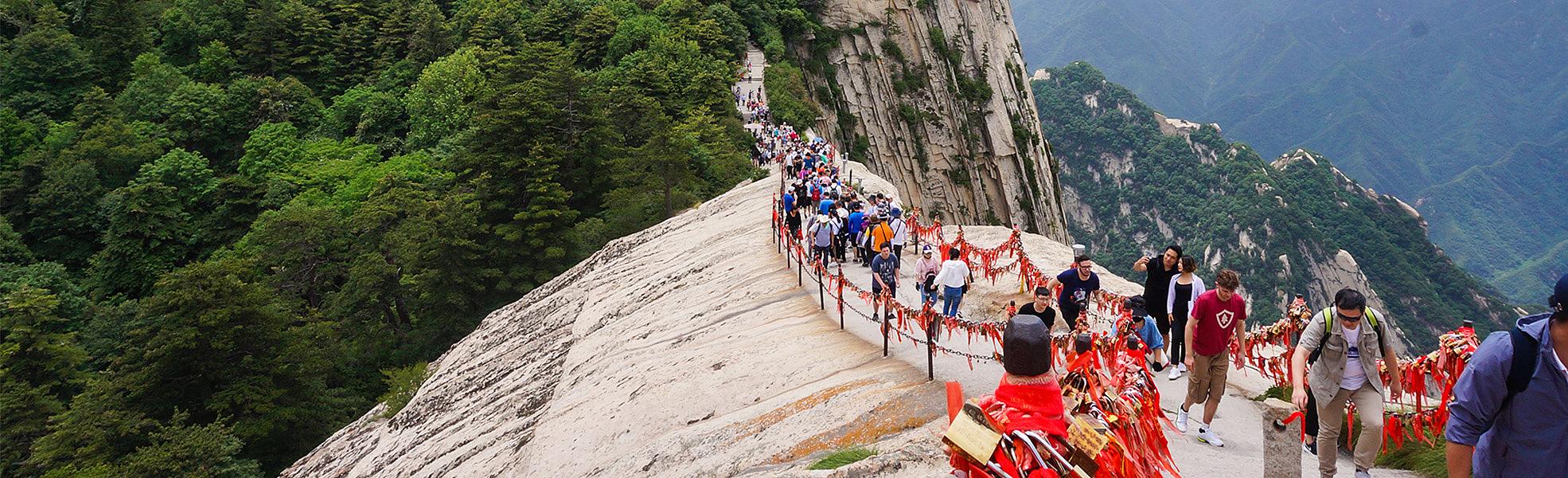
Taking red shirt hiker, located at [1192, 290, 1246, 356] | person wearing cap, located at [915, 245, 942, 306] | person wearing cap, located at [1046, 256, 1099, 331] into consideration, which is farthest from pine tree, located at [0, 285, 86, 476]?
red shirt hiker, located at [1192, 290, 1246, 356]

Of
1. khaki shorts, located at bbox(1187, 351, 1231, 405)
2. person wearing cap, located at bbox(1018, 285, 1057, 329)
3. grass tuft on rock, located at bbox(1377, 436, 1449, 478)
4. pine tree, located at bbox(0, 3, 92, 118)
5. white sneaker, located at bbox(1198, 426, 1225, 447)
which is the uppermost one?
pine tree, located at bbox(0, 3, 92, 118)

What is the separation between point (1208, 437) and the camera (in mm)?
7625

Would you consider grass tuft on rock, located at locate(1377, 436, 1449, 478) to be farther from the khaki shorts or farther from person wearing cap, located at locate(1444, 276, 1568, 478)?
person wearing cap, located at locate(1444, 276, 1568, 478)

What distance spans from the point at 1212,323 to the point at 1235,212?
8902 centimetres

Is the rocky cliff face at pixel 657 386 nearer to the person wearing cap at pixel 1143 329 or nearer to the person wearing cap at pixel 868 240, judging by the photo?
the person wearing cap at pixel 868 240

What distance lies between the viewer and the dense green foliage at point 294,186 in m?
28.9

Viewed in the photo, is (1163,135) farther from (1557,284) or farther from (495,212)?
(1557,284)

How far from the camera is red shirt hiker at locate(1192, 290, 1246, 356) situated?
24.4ft

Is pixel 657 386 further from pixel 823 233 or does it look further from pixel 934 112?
pixel 934 112

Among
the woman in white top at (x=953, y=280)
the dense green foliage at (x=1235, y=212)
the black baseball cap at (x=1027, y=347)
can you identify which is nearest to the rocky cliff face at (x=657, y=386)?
the woman in white top at (x=953, y=280)

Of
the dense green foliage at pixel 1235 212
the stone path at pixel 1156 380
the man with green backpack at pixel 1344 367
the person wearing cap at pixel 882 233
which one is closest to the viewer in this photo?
the man with green backpack at pixel 1344 367

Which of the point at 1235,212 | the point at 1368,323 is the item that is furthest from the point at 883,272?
the point at 1235,212

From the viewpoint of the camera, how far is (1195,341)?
298 inches

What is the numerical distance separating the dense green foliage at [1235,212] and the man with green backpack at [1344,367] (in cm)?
7136
